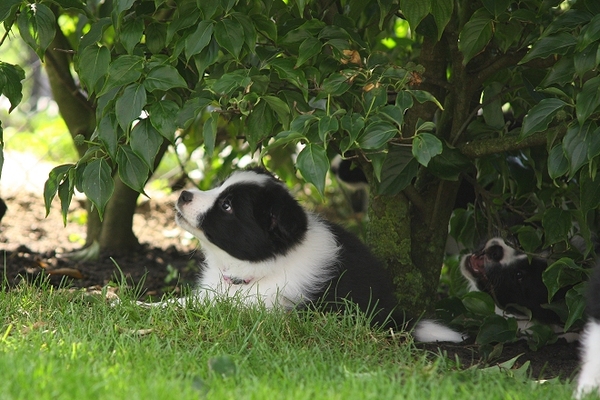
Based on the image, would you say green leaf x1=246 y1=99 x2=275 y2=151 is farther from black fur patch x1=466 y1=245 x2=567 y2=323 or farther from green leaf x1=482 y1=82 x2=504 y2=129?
black fur patch x1=466 y1=245 x2=567 y2=323

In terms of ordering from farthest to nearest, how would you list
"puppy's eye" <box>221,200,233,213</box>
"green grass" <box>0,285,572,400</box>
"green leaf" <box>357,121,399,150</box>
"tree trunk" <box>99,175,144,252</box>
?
"tree trunk" <box>99,175,144,252</box> < "puppy's eye" <box>221,200,233,213</box> < "green leaf" <box>357,121,399,150</box> < "green grass" <box>0,285,572,400</box>

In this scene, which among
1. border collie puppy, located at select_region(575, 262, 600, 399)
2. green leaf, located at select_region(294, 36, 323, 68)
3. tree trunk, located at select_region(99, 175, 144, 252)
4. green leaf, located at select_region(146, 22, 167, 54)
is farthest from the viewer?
tree trunk, located at select_region(99, 175, 144, 252)

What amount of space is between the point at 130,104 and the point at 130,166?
0.30 meters

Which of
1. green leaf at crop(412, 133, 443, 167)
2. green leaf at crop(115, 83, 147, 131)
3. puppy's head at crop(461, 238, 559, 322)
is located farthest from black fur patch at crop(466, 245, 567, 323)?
green leaf at crop(115, 83, 147, 131)

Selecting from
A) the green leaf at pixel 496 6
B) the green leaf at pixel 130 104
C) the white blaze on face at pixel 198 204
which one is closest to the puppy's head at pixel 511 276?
the white blaze on face at pixel 198 204

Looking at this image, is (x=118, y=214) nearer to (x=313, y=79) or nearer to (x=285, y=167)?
(x=285, y=167)

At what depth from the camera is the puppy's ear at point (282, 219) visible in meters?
3.66

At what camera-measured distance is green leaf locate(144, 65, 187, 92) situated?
2959 mm

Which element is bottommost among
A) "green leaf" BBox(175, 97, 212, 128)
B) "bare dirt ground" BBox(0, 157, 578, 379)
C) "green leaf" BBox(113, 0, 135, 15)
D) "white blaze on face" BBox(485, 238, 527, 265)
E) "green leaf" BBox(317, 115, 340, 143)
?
"bare dirt ground" BBox(0, 157, 578, 379)

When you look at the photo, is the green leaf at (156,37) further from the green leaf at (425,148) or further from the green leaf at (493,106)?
the green leaf at (493,106)

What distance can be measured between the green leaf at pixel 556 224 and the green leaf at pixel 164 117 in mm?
1562

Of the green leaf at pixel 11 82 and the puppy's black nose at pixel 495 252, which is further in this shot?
the puppy's black nose at pixel 495 252

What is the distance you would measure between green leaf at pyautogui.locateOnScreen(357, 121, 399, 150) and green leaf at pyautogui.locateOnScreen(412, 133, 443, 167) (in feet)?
0.28

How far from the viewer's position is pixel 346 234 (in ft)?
13.1
